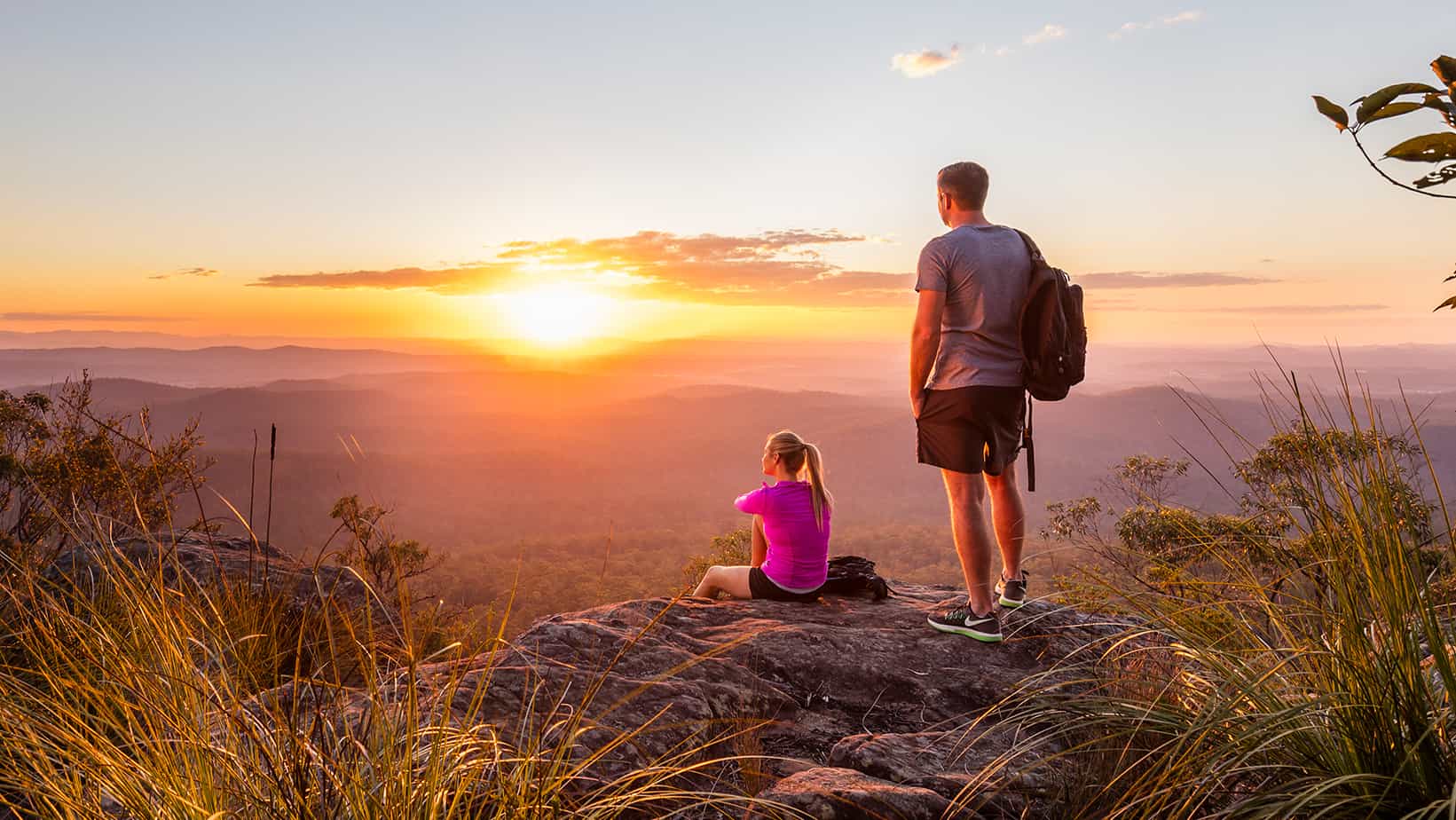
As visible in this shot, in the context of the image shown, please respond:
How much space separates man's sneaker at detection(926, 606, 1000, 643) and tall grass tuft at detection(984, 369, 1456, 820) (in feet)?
4.21

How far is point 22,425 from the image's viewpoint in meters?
10.2

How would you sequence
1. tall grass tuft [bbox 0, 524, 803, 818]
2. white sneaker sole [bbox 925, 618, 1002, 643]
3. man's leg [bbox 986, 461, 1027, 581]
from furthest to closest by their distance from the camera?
man's leg [bbox 986, 461, 1027, 581] < white sneaker sole [bbox 925, 618, 1002, 643] < tall grass tuft [bbox 0, 524, 803, 818]

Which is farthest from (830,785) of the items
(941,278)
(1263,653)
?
(941,278)

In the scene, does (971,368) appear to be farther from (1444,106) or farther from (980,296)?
(1444,106)

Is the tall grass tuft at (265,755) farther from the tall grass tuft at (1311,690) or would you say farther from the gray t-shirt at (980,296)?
the gray t-shirt at (980,296)

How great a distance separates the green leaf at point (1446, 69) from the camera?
4.97 feet

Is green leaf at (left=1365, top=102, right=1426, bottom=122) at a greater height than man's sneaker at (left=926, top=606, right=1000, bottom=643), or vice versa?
green leaf at (left=1365, top=102, right=1426, bottom=122)

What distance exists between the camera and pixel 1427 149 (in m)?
1.55

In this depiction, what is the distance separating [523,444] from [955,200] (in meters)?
100

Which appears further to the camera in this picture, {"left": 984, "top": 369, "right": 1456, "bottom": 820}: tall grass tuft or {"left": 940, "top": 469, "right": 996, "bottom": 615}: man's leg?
{"left": 940, "top": 469, "right": 996, "bottom": 615}: man's leg

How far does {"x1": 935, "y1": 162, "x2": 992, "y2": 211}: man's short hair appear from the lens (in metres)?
4.37

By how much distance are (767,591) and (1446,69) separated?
409 cm

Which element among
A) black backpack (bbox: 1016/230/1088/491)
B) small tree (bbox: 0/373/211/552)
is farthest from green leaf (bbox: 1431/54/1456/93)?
small tree (bbox: 0/373/211/552)

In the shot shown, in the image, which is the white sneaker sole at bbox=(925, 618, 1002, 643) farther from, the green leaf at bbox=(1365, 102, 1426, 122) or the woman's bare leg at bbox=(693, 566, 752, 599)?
the green leaf at bbox=(1365, 102, 1426, 122)
